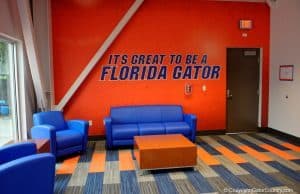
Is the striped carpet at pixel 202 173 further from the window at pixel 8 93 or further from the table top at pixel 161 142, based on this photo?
the window at pixel 8 93

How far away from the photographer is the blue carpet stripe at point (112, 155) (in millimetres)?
4516

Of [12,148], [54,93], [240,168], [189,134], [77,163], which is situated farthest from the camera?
[54,93]

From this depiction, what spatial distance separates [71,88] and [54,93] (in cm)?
43

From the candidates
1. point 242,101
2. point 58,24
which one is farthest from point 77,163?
point 242,101

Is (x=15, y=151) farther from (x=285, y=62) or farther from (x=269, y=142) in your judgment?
(x=285, y=62)

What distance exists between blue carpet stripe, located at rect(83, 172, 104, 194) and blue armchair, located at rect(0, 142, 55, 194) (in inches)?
35.7

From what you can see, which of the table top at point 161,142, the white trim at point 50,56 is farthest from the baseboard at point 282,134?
the white trim at point 50,56

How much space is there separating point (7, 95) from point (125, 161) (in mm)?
2453

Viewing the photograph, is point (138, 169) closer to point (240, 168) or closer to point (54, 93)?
point (240, 168)

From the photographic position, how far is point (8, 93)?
4590mm

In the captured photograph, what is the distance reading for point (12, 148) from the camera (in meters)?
2.71

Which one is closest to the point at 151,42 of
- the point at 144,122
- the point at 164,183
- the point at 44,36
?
the point at 144,122

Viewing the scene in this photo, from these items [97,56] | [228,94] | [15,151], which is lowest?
[15,151]

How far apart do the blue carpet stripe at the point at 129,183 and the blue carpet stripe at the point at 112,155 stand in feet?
2.29
